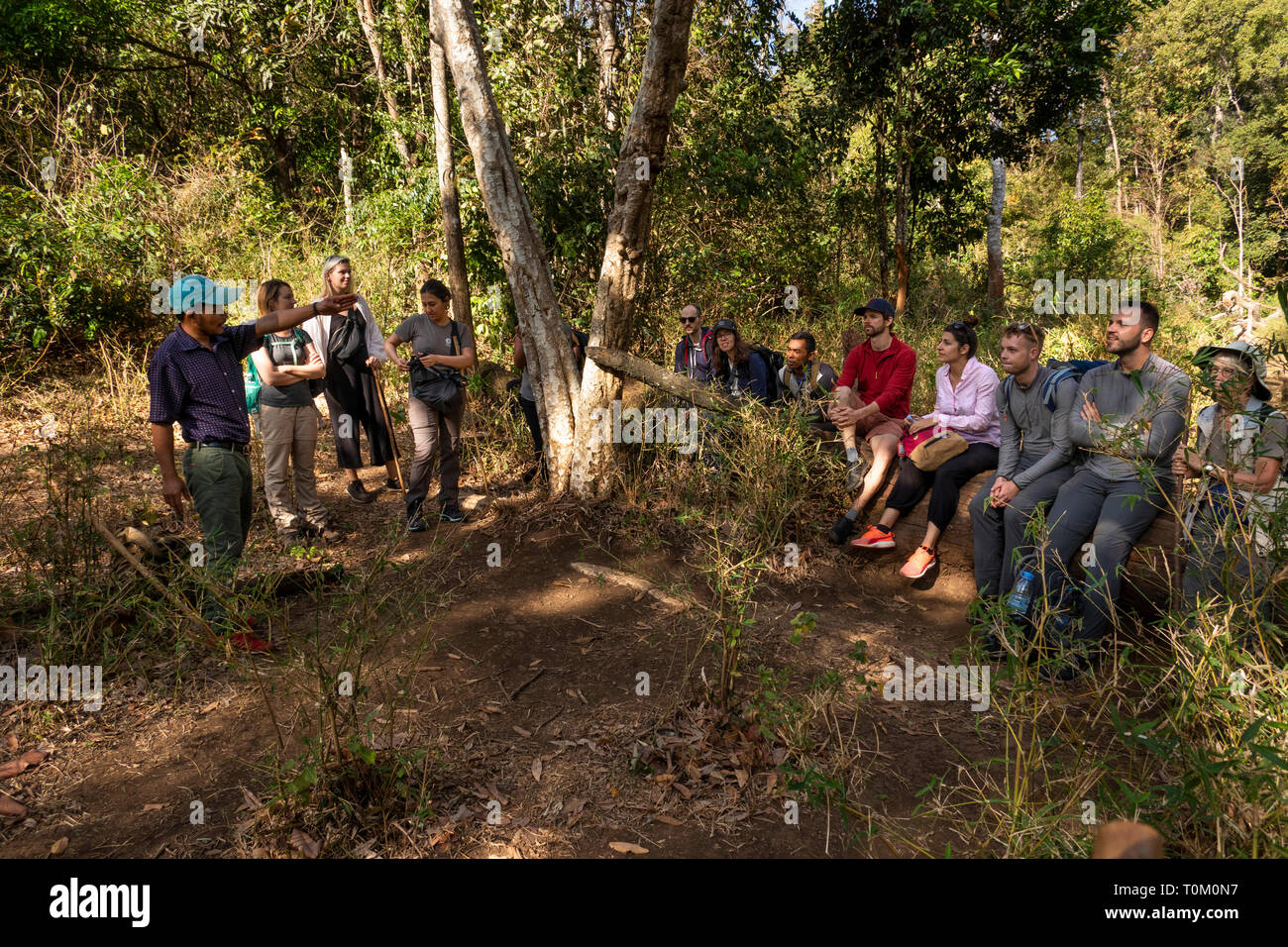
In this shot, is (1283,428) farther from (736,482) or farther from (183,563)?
(183,563)

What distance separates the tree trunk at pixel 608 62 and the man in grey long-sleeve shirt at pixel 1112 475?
6.41m

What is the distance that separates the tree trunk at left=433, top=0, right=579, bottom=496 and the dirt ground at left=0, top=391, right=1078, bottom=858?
142 cm

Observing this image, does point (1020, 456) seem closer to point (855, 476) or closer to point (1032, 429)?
point (1032, 429)

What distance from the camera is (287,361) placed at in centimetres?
Answer: 547

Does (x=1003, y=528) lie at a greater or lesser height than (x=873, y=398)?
lesser

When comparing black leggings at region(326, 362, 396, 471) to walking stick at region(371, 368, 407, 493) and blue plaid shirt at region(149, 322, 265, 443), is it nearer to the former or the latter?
walking stick at region(371, 368, 407, 493)

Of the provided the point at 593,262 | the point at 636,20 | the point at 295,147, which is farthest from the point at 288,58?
the point at 593,262

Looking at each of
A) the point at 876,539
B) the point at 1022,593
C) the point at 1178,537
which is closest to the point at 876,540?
the point at 876,539

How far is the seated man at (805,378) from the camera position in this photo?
5.88 meters

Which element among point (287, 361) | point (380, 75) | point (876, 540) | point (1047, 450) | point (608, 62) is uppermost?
point (380, 75)

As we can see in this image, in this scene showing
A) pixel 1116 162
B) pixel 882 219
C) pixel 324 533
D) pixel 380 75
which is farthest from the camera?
pixel 1116 162

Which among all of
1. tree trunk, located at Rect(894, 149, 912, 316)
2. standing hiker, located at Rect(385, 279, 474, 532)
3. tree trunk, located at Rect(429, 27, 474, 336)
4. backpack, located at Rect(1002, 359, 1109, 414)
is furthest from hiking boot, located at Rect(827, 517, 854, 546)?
tree trunk, located at Rect(894, 149, 912, 316)

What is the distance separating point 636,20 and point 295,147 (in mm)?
9872

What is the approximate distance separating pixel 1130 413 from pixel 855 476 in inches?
71.8
